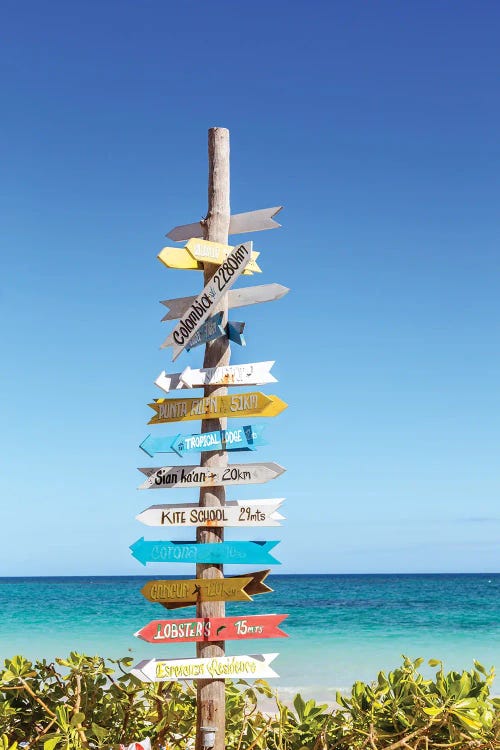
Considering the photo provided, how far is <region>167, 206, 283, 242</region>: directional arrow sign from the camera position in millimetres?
4629

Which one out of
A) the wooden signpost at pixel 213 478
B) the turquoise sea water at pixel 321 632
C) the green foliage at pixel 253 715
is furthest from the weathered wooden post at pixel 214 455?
the turquoise sea water at pixel 321 632

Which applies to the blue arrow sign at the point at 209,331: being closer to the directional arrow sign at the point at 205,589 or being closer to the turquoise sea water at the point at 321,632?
the directional arrow sign at the point at 205,589

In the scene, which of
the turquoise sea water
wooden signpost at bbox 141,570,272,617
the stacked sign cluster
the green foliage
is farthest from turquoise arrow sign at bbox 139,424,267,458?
the turquoise sea water

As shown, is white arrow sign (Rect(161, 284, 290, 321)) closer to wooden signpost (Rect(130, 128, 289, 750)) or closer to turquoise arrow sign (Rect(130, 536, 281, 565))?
wooden signpost (Rect(130, 128, 289, 750))

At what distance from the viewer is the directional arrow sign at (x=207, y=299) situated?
4.45 m

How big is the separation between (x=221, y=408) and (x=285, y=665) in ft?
37.8

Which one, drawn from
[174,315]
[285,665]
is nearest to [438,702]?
[174,315]

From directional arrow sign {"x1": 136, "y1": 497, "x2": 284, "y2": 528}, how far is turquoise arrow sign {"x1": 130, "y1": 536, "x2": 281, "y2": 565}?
0.10 metres

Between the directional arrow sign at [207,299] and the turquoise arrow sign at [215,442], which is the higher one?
the directional arrow sign at [207,299]

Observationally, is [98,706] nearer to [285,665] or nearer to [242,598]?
[242,598]

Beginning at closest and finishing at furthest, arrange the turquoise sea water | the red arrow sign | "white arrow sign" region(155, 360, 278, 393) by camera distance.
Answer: the red arrow sign
"white arrow sign" region(155, 360, 278, 393)
the turquoise sea water

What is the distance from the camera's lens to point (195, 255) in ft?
14.8

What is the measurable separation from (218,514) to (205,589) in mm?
389

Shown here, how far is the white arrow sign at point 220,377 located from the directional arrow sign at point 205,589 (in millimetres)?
1015
